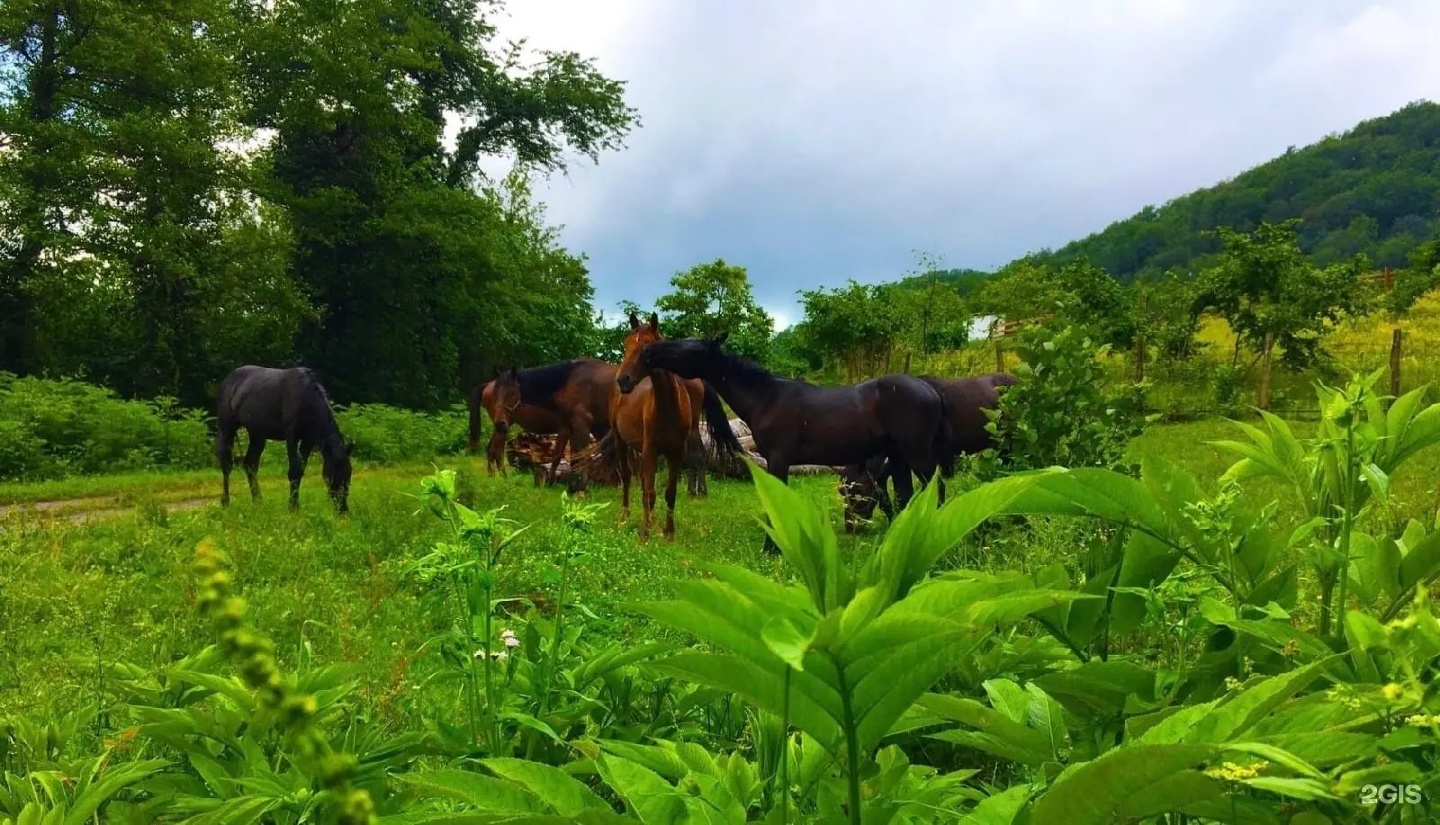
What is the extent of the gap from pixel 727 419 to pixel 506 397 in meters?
4.27

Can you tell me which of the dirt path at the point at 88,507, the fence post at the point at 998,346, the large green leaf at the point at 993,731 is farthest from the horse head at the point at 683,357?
the fence post at the point at 998,346

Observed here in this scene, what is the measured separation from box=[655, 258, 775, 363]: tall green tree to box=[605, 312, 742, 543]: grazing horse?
77.3 feet

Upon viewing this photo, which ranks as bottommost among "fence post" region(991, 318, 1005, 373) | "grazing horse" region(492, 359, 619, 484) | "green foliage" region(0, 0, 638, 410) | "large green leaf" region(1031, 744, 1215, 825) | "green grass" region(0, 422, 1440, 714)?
"green grass" region(0, 422, 1440, 714)

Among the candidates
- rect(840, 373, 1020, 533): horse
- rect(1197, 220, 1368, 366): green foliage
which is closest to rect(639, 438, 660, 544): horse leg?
rect(840, 373, 1020, 533): horse

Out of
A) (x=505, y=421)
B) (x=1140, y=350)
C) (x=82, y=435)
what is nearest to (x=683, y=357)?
(x=505, y=421)

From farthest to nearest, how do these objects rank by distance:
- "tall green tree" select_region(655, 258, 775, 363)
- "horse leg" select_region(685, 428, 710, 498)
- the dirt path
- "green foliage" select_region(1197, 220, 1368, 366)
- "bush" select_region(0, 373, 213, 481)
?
1. "tall green tree" select_region(655, 258, 775, 363)
2. "green foliage" select_region(1197, 220, 1368, 366)
3. "bush" select_region(0, 373, 213, 481)
4. "horse leg" select_region(685, 428, 710, 498)
5. the dirt path

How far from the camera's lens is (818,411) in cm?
733

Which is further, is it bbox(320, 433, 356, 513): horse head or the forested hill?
the forested hill

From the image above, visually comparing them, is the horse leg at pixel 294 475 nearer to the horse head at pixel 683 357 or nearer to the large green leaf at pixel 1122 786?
Answer: the horse head at pixel 683 357

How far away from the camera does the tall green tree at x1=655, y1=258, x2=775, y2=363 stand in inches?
1289

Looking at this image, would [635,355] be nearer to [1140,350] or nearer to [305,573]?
[305,573]

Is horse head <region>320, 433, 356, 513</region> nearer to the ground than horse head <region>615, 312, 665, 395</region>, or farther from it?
nearer to the ground

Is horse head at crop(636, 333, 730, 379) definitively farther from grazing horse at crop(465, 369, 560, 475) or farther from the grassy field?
grazing horse at crop(465, 369, 560, 475)

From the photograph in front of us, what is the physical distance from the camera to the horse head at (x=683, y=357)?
734 centimetres
